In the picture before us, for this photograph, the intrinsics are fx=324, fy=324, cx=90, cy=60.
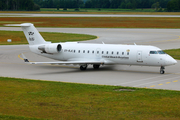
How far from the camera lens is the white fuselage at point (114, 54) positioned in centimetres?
2962

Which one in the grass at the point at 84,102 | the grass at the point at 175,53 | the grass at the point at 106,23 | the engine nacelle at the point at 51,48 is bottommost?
the grass at the point at 106,23

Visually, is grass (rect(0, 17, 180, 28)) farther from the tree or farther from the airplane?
the tree

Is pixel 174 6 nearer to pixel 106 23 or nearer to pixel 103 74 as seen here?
pixel 106 23

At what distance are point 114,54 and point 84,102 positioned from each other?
Result: 1244cm

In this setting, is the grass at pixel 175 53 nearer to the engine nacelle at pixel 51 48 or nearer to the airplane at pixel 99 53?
the airplane at pixel 99 53

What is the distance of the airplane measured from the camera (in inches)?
1171

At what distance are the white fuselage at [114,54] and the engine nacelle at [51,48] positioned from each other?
434 millimetres

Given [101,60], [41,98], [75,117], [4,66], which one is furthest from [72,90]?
[4,66]

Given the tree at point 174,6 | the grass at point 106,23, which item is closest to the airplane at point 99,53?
the grass at point 106,23

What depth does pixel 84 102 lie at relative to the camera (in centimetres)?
1944

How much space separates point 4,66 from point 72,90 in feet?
47.4

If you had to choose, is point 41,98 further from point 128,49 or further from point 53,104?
point 128,49

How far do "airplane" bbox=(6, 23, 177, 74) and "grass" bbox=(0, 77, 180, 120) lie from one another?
24.5 feet

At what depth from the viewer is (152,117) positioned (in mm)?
16500
